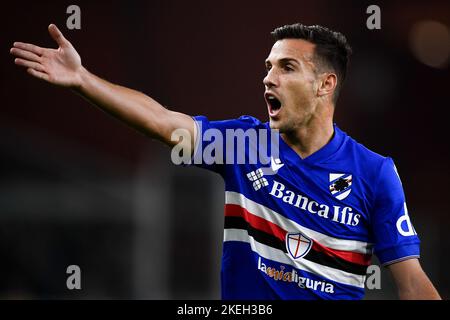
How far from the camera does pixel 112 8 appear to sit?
509 inches

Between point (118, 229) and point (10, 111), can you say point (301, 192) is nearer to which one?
point (118, 229)

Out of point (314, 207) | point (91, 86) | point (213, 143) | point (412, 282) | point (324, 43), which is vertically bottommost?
point (412, 282)

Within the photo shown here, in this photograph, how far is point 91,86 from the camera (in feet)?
13.4

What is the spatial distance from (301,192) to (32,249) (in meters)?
6.41

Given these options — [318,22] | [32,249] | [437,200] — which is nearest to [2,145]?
[32,249]

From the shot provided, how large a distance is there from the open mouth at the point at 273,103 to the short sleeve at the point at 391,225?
74cm

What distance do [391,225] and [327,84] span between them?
40.1 inches

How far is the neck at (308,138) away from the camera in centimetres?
490

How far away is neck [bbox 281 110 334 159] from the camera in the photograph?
4.90 metres

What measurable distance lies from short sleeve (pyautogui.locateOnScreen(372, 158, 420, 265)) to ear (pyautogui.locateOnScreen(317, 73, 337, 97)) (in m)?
0.67

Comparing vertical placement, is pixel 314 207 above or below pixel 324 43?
below

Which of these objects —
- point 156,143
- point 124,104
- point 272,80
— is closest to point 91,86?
point 124,104

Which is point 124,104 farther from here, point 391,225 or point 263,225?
point 391,225

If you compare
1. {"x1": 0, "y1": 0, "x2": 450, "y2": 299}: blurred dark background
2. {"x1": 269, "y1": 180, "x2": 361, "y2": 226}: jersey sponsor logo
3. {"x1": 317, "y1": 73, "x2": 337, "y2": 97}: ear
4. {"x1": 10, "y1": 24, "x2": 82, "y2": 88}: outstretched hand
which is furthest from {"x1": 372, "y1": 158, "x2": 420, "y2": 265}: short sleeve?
{"x1": 0, "y1": 0, "x2": 450, "y2": 299}: blurred dark background
